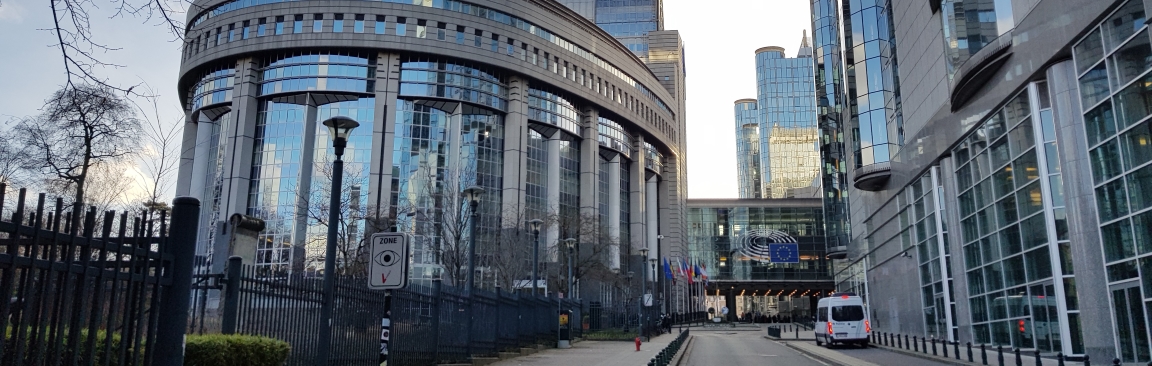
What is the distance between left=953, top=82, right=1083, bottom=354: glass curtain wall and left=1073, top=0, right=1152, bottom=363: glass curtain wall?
2.69 meters

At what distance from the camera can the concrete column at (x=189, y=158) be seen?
7094cm

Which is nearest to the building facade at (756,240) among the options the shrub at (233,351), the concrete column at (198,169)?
the concrete column at (198,169)

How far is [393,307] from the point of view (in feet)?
51.2

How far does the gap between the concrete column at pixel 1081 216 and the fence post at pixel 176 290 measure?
74.4 feet

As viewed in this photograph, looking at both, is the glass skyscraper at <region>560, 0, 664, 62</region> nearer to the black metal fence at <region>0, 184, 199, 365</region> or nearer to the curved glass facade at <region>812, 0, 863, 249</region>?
the curved glass facade at <region>812, 0, 863, 249</region>

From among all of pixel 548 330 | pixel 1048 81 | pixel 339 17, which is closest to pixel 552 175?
pixel 339 17

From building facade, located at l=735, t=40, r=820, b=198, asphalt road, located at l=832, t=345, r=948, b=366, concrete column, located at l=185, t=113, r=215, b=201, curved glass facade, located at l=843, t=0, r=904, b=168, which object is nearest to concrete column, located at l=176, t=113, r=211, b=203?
concrete column, located at l=185, t=113, r=215, b=201

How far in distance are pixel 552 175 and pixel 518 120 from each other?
25.0ft

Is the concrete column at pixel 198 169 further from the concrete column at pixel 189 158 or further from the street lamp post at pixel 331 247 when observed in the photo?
the street lamp post at pixel 331 247

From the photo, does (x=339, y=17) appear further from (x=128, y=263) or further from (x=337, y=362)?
(x=128, y=263)

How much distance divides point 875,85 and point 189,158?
62.5 m

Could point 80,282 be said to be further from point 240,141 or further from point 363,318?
point 240,141

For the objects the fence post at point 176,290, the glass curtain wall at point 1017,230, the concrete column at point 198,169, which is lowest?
the fence post at point 176,290

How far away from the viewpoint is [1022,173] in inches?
1004
